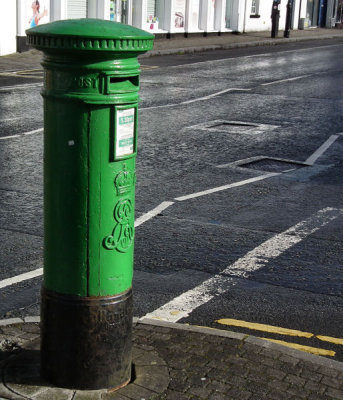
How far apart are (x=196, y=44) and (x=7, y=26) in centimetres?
951

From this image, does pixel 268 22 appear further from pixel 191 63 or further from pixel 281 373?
pixel 281 373

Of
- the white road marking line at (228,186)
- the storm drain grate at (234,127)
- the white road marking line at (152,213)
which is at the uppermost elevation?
the storm drain grate at (234,127)

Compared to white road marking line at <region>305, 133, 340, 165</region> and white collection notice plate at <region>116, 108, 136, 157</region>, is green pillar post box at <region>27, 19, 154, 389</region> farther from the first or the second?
white road marking line at <region>305, 133, 340, 165</region>

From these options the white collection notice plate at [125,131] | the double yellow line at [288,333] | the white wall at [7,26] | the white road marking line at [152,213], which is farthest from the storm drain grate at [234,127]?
the white wall at [7,26]

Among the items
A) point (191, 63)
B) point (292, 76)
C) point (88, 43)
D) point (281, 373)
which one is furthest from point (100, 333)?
point (191, 63)

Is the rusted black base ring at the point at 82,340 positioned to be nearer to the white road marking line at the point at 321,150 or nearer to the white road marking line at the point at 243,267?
the white road marking line at the point at 243,267

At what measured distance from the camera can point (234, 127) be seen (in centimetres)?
1350

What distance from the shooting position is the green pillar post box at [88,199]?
3893 millimetres

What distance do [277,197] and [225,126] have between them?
4.89m

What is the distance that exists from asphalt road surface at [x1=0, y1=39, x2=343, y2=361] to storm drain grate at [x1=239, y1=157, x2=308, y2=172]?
1.1 inches

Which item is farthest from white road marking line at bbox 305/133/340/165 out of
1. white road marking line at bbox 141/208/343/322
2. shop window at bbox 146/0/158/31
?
shop window at bbox 146/0/158/31

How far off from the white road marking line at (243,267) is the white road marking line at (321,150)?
267 cm

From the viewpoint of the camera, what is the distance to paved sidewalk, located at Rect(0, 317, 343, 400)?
4.13 m

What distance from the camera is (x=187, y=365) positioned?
4438 mm
